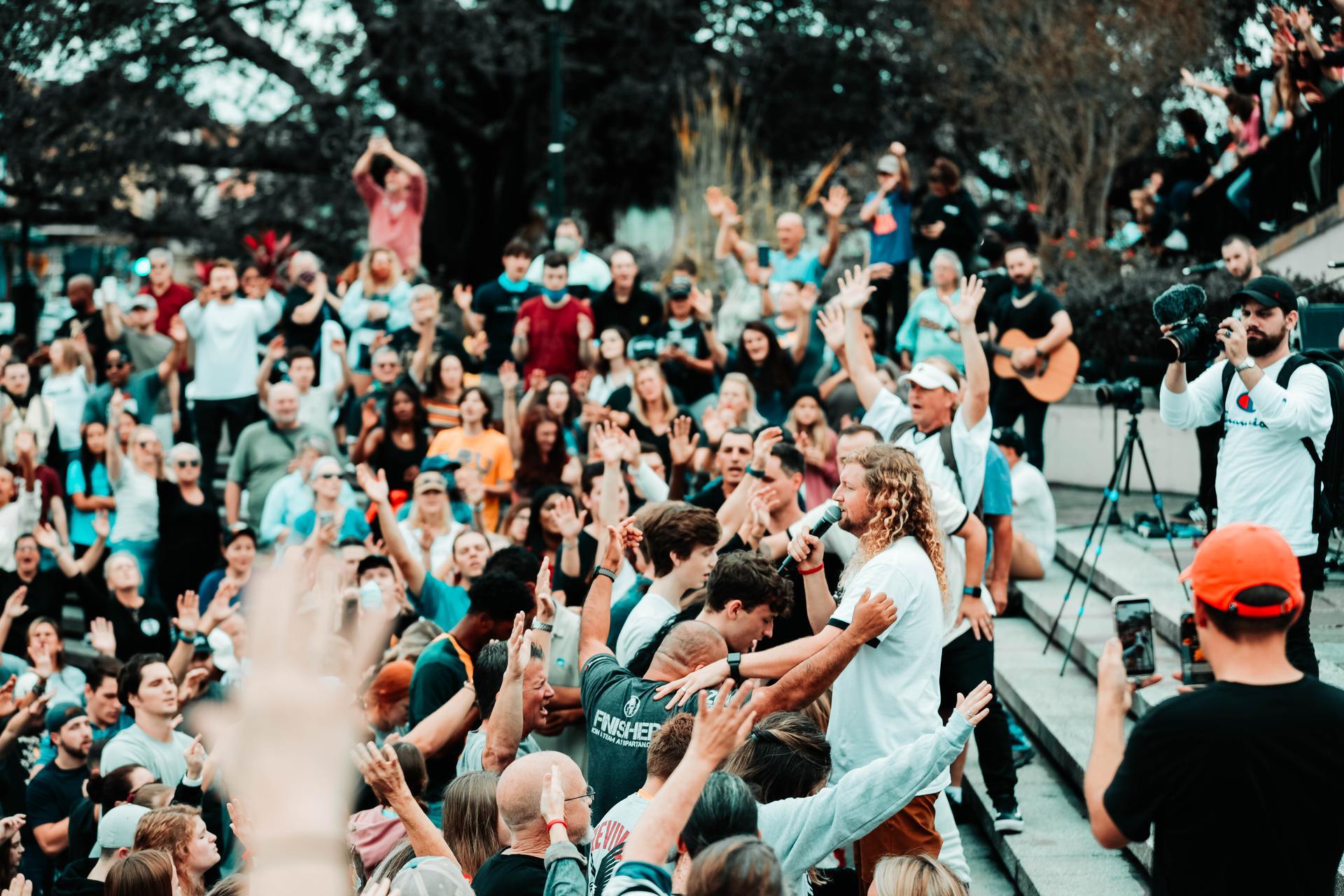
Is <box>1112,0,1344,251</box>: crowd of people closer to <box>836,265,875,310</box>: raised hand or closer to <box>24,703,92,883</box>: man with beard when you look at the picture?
<box>836,265,875,310</box>: raised hand

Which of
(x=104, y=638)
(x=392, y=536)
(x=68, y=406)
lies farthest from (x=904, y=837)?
(x=68, y=406)

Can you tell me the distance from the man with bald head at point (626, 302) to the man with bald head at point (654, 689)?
285 inches

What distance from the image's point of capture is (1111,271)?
1584cm

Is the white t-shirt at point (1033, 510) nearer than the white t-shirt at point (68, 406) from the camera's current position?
→ Yes

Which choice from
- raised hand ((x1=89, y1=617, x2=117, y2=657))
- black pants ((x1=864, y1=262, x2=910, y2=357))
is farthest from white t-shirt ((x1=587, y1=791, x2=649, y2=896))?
black pants ((x1=864, y1=262, x2=910, y2=357))

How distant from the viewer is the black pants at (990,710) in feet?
19.2

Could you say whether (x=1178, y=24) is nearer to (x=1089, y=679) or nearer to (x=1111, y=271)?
(x=1111, y=271)

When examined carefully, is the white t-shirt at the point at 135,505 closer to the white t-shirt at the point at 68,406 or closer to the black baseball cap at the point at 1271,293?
the white t-shirt at the point at 68,406

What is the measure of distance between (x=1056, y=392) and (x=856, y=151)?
48.0 ft

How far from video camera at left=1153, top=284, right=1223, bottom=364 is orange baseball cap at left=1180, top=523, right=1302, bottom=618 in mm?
2582

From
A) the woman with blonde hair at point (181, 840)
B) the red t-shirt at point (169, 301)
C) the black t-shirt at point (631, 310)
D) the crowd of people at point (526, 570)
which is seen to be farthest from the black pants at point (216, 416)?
the woman with blonde hair at point (181, 840)

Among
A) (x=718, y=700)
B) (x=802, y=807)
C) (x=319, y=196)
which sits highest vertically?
(x=319, y=196)

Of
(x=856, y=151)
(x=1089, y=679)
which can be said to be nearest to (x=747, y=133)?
(x=856, y=151)

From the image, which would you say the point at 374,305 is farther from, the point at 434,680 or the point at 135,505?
the point at 434,680
